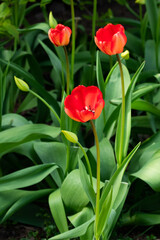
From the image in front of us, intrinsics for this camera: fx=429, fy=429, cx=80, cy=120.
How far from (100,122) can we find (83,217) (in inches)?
15.7

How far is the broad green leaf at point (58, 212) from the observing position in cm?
133

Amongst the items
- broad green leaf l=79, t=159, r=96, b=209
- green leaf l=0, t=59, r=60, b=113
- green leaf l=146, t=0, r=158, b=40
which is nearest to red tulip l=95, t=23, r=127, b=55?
broad green leaf l=79, t=159, r=96, b=209

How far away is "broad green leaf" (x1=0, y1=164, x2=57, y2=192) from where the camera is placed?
1.38 meters

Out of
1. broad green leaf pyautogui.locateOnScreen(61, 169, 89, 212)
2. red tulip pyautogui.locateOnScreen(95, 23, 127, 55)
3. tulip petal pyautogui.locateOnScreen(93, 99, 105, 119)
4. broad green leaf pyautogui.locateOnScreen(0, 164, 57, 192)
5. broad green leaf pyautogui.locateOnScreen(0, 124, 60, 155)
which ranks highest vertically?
red tulip pyautogui.locateOnScreen(95, 23, 127, 55)

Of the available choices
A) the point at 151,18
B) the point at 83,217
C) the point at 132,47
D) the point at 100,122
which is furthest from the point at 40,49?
the point at 83,217

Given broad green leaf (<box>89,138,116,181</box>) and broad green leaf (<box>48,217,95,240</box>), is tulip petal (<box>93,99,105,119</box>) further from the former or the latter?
broad green leaf (<box>89,138,116,181</box>)

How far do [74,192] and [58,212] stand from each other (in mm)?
80

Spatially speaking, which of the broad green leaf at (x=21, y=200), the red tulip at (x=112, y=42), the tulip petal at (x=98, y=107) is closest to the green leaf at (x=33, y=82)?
the broad green leaf at (x=21, y=200)

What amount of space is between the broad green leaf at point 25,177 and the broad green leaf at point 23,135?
0.10 meters

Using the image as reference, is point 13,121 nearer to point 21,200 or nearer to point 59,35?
point 21,200

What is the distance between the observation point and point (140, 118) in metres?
1.81

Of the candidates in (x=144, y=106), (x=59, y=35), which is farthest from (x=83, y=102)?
(x=144, y=106)

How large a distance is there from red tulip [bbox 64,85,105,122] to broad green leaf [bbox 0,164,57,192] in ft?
1.42

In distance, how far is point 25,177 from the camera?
4.60ft
